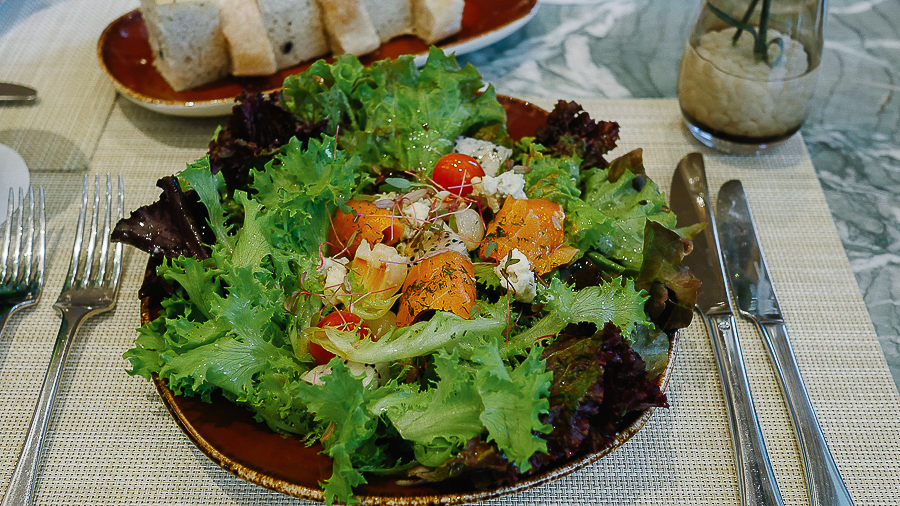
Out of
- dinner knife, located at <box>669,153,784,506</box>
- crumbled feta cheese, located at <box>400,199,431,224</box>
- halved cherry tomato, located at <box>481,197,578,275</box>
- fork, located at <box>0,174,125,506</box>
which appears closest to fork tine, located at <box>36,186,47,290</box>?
fork, located at <box>0,174,125,506</box>

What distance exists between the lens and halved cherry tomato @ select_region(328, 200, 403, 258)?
185 cm

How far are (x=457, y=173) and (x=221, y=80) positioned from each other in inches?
54.0

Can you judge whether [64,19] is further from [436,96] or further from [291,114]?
[436,96]

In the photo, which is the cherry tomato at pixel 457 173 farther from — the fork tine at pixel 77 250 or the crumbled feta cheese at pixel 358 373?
the fork tine at pixel 77 250

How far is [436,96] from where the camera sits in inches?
85.7

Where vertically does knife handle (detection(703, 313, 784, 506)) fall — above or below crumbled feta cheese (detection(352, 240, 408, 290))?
below

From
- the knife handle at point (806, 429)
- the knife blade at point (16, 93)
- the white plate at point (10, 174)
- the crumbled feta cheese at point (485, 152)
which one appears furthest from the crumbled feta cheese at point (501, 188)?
the knife blade at point (16, 93)

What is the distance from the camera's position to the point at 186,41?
2.54m

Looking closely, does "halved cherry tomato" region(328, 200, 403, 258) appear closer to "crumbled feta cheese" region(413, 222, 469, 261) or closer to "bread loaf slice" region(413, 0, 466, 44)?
"crumbled feta cheese" region(413, 222, 469, 261)

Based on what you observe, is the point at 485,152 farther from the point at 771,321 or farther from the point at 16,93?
the point at 16,93

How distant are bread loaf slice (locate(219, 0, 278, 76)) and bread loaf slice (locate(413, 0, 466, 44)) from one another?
70cm

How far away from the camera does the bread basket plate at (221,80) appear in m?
2.53

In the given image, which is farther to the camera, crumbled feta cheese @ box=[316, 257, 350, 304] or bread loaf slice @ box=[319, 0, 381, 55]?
bread loaf slice @ box=[319, 0, 381, 55]

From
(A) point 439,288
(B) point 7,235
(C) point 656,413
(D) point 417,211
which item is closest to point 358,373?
(A) point 439,288
